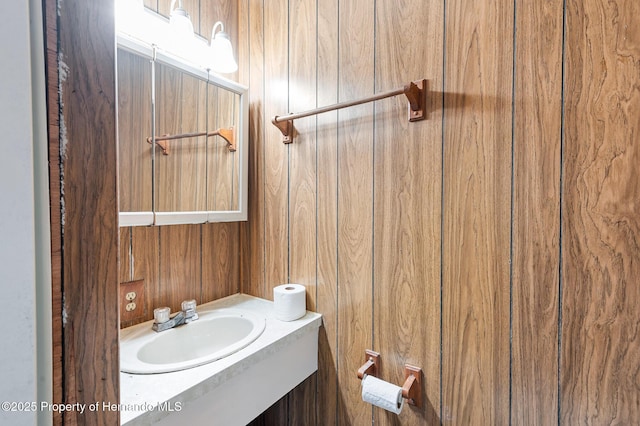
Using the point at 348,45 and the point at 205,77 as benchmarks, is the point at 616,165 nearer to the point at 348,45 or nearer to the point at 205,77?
the point at 348,45

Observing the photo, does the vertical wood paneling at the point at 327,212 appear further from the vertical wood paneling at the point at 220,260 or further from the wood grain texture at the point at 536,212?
the wood grain texture at the point at 536,212

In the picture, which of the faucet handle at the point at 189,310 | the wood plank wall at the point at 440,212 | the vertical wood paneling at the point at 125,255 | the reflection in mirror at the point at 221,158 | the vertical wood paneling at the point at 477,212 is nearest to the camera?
the wood plank wall at the point at 440,212

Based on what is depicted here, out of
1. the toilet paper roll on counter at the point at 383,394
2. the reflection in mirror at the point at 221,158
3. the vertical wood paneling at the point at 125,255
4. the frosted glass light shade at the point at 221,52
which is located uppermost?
the frosted glass light shade at the point at 221,52

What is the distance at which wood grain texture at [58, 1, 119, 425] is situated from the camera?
355mm

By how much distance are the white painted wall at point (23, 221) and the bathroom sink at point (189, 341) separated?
568 mm

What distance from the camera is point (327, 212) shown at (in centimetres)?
119

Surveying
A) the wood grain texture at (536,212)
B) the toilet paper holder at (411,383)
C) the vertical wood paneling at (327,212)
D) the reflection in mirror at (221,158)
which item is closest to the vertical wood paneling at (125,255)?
the reflection in mirror at (221,158)

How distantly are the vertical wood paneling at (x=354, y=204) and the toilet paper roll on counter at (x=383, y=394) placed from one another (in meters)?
0.13

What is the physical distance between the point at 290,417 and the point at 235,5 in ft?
6.49

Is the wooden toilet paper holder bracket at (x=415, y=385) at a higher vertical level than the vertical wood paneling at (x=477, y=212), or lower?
lower

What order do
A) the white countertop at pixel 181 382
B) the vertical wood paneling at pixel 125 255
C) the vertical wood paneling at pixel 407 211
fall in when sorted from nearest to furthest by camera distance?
the white countertop at pixel 181 382 → the vertical wood paneling at pixel 407 211 → the vertical wood paneling at pixel 125 255

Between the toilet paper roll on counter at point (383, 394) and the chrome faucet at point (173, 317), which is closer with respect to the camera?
the toilet paper roll on counter at point (383, 394)

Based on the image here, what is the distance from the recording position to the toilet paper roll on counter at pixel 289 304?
1.16m

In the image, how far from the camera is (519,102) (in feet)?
2.67
